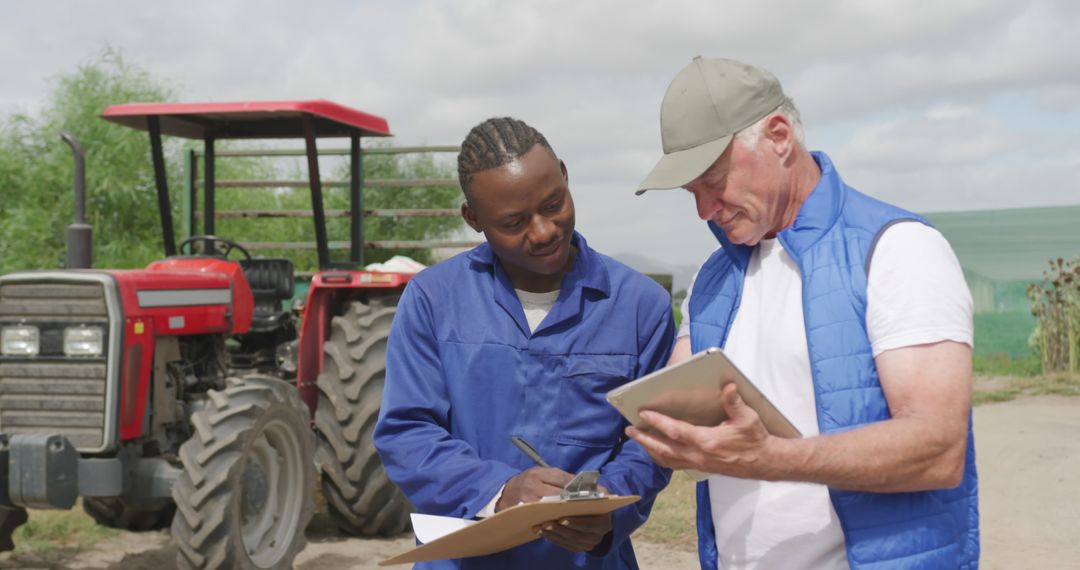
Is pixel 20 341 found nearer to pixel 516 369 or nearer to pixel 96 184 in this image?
pixel 516 369

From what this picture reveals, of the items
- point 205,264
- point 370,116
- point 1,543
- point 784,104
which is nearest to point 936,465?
point 784,104

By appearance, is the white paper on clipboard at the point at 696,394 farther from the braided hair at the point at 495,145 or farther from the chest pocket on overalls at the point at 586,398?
the braided hair at the point at 495,145

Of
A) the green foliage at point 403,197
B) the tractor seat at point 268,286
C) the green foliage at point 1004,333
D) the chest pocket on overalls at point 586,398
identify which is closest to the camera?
the chest pocket on overalls at point 586,398

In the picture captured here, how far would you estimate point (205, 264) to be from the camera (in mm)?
6320

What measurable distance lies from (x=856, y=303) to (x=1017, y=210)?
1636 cm

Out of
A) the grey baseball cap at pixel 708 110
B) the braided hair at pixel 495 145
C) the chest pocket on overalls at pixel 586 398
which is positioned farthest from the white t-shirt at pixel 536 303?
the grey baseball cap at pixel 708 110

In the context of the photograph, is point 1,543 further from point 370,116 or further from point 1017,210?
point 1017,210

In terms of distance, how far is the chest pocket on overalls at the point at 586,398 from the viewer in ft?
7.72

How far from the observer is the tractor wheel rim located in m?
5.42

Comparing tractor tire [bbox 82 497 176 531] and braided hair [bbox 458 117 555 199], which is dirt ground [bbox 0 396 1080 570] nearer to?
tractor tire [bbox 82 497 176 531]

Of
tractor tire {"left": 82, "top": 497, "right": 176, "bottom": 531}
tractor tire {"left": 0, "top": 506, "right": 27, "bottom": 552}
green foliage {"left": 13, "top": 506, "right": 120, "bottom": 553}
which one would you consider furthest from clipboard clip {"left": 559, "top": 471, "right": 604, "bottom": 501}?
tractor tire {"left": 82, "top": 497, "right": 176, "bottom": 531}

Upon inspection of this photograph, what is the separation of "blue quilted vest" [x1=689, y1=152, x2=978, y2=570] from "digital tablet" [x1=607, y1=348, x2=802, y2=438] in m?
0.14

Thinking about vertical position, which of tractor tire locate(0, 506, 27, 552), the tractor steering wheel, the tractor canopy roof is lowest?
tractor tire locate(0, 506, 27, 552)

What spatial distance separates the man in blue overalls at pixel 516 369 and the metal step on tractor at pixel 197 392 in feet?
9.61
